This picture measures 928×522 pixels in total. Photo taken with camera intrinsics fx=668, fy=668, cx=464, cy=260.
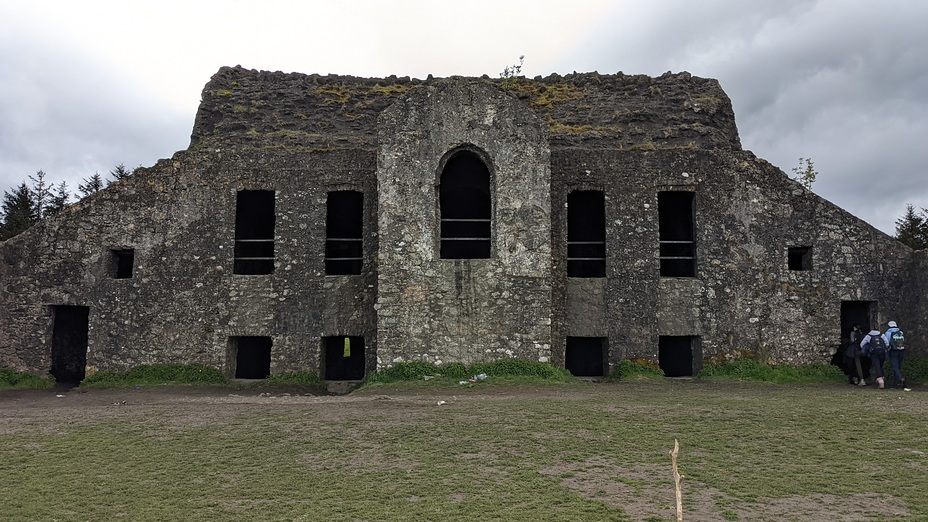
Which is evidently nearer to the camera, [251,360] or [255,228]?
[255,228]

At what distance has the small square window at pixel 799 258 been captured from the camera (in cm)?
1539

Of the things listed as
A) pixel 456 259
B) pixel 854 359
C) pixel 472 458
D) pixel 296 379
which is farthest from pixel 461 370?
pixel 854 359

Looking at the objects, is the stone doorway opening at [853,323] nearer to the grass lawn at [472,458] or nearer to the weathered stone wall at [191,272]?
the grass lawn at [472,458]

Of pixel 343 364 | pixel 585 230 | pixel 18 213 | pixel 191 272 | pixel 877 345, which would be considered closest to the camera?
pixel 877 345

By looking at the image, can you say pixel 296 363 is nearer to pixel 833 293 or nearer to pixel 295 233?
pixel 295 233

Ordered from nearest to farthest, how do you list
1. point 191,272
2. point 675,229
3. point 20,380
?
1. point 20,380
2. point 191,272
3. point 675,229

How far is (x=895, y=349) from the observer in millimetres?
13578

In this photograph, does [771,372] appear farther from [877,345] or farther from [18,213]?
[18,213]

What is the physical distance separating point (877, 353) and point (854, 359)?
0.73 m

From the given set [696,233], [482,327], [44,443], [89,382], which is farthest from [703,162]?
[89,382]

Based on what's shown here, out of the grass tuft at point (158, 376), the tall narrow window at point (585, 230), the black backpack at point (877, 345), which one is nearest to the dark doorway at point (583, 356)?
the tall narrow window at point (585, 230)

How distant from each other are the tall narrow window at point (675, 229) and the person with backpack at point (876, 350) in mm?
3970

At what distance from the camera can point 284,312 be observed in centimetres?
1520

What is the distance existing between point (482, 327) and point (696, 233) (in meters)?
5.54
